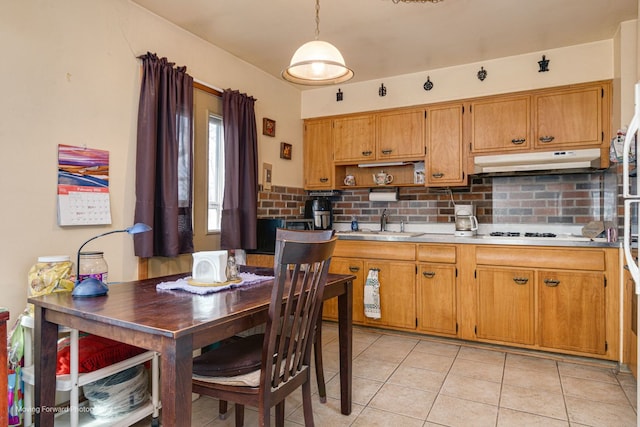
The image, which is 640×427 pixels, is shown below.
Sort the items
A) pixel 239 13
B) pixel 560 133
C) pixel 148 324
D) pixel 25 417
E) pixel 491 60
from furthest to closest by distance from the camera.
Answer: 1. pixel 491 60
2. pixel 560 133
3. pixel 239 13
4. pixel 25 417
5. pixel 148 324

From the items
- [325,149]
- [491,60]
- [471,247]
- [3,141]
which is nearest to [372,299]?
[471,247]

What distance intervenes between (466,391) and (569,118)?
2382 mm

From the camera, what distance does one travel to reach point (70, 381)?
5.49 ft

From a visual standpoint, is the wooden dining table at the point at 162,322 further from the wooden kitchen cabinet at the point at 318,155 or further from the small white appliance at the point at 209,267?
the wooden kitchen cabinet at the point at 318,155

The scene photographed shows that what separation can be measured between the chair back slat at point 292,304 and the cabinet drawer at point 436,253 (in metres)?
1.97

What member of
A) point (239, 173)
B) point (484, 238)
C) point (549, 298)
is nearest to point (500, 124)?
point (484, 238)

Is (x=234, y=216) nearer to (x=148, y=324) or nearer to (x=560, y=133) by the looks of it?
(x=148, y=324)

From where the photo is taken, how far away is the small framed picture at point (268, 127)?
382 centimetres

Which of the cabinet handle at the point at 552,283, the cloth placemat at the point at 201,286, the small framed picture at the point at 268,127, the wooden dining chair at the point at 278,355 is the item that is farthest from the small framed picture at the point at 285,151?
the cabinet handle at the point at 552,283

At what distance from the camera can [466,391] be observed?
96.8 inches

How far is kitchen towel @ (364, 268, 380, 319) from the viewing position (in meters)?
3.58

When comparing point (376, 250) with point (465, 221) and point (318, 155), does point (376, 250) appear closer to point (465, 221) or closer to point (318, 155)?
point (465, 221)

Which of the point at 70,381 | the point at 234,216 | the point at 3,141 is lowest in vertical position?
the point at 70,381

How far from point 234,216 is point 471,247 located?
202cm
